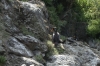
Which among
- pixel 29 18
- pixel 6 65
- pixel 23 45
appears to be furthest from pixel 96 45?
pixel 6 65

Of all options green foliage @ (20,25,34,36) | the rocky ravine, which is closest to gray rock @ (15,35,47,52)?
the rocky ravine

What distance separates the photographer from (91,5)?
31.3 m

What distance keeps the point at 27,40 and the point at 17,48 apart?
1438 mm

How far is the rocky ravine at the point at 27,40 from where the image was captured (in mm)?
15553

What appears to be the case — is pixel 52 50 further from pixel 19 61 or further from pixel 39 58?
pixel 19 61

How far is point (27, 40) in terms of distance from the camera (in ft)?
57.2

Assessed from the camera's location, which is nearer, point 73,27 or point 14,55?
point 14,55

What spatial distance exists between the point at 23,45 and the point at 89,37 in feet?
43.0

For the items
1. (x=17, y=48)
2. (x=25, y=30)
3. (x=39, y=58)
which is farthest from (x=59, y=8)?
(x=17, y=48)

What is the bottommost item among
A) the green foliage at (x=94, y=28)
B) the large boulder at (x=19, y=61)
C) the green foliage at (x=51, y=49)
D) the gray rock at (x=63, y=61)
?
the large boulder at (x=19, y=61)

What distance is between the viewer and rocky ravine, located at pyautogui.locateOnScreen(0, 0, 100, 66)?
15553 mm

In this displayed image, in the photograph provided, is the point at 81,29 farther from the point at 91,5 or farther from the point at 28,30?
the point at 28,30

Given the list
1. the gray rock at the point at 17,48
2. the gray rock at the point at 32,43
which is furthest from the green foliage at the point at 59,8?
the gray rock at the point at 17,48

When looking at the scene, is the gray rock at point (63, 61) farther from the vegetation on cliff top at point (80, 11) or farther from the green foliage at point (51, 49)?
the vegetation on cliff top at point (80, 11)
